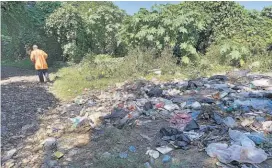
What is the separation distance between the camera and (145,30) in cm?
938

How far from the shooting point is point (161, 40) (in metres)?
9.41

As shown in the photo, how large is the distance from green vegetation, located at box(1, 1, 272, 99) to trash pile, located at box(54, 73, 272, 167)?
1.14 meters

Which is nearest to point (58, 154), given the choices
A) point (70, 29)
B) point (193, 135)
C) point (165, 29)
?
point (193, 135)

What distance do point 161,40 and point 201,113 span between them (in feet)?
15.3

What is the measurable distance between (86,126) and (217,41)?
654 centimetres

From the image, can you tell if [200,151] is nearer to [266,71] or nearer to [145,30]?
[266,71]

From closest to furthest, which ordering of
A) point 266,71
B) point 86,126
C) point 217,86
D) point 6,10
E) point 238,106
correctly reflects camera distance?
point 86,126 < point 238,106 < point 217,86 < point 266,71 < point 6,10

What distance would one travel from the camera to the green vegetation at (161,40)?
28.4 feet

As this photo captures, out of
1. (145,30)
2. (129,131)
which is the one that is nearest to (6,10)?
(145,30)

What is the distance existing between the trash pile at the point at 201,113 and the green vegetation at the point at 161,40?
1144mm

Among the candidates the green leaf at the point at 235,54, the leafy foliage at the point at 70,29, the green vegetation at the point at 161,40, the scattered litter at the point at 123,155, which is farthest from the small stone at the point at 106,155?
the leafy foliage at the point at 70,29

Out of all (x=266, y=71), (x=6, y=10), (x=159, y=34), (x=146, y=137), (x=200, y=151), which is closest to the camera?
(x=200, y=151)

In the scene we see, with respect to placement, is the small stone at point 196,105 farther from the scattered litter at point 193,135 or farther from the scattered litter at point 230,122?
the scattered litter at point 193,135

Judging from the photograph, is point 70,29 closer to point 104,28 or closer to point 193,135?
point 104,28
